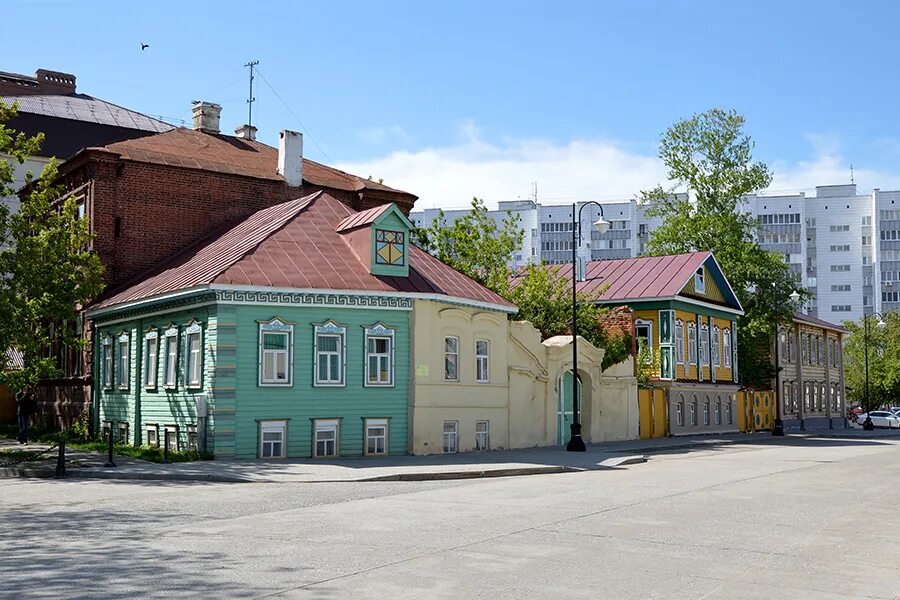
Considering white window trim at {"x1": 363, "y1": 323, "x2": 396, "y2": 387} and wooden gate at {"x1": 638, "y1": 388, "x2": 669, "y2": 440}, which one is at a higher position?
white window trim at {"x1": 363, "y1": 323, "x2": 396, "y2": 387}

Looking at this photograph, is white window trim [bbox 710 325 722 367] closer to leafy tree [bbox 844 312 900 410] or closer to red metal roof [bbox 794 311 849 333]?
red metal roof [bbox 794 311 849 333]

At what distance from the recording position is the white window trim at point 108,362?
100ft

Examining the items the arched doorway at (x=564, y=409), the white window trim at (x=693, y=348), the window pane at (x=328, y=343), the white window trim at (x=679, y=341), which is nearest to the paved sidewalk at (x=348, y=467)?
the window pane at (x=328, y=343)

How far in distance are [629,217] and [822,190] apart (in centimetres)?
2399

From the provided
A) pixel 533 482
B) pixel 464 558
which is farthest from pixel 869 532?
pixel 533 482

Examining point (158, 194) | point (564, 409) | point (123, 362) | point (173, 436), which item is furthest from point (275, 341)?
point (564, 409)

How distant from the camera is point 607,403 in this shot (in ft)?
115

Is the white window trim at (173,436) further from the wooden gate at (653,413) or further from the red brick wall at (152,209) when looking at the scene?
the wooden gate at (653,413)

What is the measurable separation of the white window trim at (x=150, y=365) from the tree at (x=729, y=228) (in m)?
32.8

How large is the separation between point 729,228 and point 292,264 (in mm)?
34799

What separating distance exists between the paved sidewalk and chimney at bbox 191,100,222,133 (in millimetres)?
15652

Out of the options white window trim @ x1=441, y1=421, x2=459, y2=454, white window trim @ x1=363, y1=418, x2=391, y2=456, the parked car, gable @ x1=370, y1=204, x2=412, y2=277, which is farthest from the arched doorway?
the parked car

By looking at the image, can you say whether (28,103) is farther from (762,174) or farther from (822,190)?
(822,190)

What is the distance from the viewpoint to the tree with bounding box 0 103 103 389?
2514 centimetres
